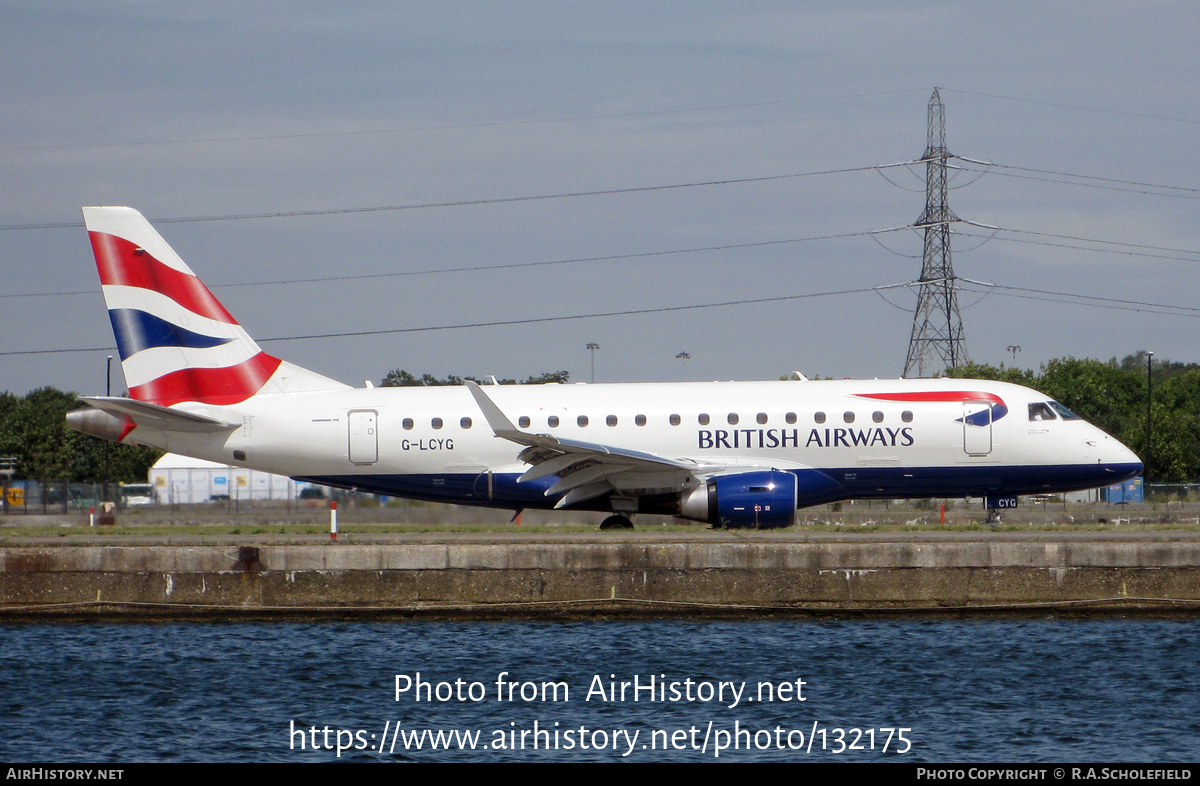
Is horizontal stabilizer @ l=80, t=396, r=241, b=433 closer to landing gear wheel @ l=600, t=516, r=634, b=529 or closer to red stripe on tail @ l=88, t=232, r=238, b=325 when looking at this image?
red stripe on tail @ l=88, t=232, r=238, b=325

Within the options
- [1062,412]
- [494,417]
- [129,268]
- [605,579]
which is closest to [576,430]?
[494,417]

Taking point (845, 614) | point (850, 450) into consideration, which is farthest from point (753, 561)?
point (850, 450)

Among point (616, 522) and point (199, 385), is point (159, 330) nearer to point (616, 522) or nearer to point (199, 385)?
point (199, 385)

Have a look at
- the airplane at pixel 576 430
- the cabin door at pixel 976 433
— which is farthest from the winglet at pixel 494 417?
the cabin door at pixel 976 433

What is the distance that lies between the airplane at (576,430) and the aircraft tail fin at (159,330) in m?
0.04

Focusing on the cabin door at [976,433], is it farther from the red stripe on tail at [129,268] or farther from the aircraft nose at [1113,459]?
the red stripe on tail at [129,268]

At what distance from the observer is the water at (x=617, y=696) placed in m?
16.8

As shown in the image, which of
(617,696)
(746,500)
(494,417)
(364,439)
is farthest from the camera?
(364,439)

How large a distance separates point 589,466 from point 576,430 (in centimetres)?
161

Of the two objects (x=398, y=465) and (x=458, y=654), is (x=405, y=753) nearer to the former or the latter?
(x=458, y=654)

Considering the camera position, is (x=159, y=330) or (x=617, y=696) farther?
(x=159, y=330)

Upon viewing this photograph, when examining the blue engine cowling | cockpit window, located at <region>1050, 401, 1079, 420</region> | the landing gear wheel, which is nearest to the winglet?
the landing gear wheel

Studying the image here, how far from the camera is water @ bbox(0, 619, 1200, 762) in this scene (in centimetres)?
1684

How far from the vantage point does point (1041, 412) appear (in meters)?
33.0
